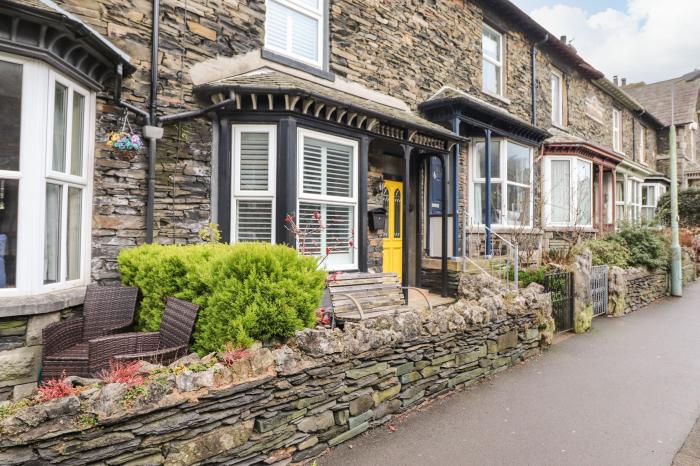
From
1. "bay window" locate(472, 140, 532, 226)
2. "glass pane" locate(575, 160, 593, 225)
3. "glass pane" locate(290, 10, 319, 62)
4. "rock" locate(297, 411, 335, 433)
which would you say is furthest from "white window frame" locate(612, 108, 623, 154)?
"rock" locate(297, 411, 335, 433)

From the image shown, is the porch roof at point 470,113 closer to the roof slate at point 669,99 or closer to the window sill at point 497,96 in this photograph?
the window sill at point 497,96

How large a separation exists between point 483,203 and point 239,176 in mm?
6767

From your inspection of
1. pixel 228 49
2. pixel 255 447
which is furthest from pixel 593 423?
pixel 228 49

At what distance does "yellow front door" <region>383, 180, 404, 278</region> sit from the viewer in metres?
8.91

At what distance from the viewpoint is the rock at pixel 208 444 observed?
2762 millimetres

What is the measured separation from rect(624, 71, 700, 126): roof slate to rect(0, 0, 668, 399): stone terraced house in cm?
2023

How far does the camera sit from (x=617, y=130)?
19.9m

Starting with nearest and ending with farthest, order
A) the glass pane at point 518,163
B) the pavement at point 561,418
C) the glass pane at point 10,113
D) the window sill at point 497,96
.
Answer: the pavement at point 561,418 → the glass pane at point 10,113 → the glass pane at point 518,163 → the window sill at point 497,96

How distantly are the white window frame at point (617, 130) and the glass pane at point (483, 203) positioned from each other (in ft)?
40.6

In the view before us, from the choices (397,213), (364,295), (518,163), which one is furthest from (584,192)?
(364,295)

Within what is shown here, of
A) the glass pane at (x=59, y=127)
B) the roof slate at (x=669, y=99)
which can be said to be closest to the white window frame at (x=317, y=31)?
the glass pane at (x=59, y=127)

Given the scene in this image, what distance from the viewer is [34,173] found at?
4.06 m

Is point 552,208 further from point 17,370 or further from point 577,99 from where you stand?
point 17,370

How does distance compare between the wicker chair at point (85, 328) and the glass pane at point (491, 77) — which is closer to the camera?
the wicker chair at point (85, 328)
